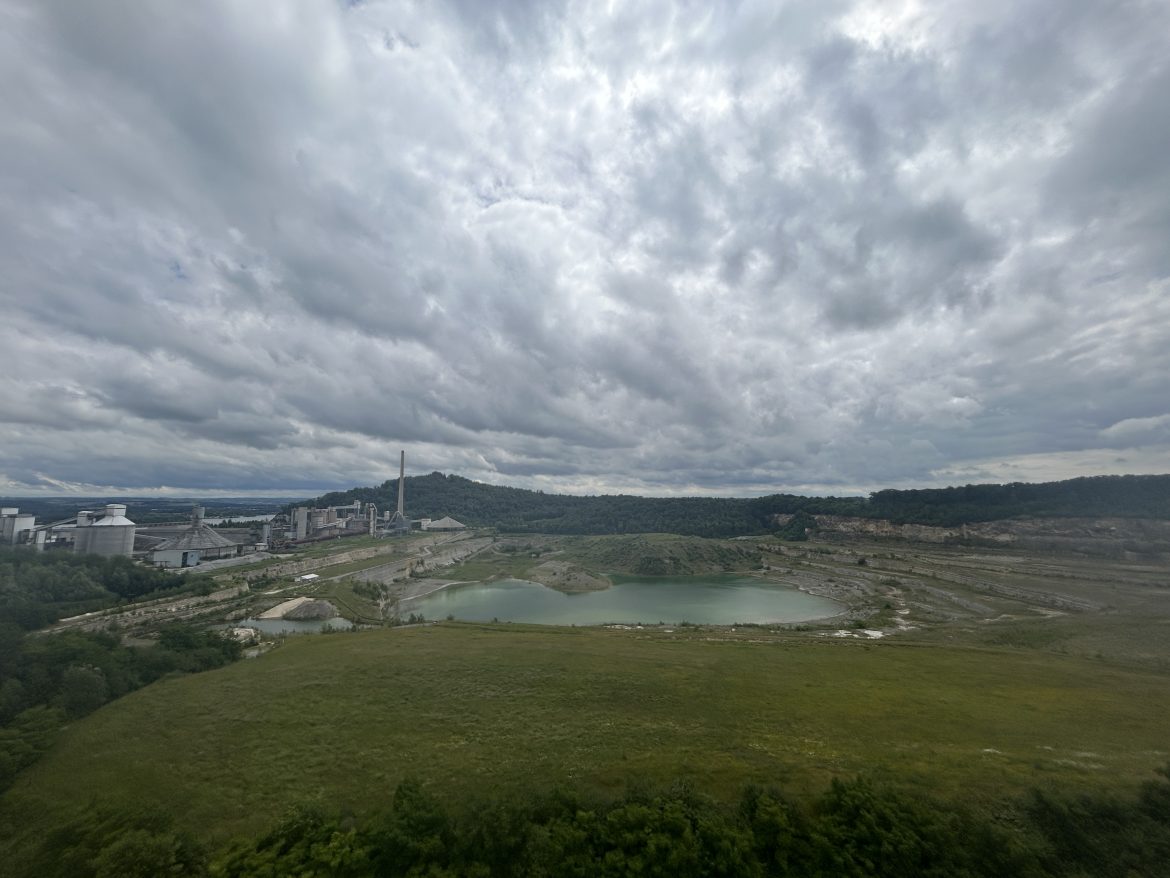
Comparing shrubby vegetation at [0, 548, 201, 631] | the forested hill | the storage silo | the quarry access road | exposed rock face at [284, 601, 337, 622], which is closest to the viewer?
shrubby vegetation at [0, 548, 201, 631]

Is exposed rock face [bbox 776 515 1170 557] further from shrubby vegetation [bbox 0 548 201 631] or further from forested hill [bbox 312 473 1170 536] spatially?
shrubby vegetation [bbox 0 548 201 631]

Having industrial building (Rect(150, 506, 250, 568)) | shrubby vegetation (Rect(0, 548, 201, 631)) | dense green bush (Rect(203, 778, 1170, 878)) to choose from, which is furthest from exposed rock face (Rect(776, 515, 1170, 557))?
industrial building (Rect(150, 506, 250, 568))

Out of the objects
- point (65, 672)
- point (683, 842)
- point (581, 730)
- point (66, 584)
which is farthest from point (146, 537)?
point (683, 842)

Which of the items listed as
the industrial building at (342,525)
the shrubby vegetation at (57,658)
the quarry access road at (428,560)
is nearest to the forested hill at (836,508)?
the industrial building at (342,525)

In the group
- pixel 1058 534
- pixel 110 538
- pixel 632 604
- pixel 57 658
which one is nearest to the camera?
pixel 57 658

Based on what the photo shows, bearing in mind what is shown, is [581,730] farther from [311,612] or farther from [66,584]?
[66,584]

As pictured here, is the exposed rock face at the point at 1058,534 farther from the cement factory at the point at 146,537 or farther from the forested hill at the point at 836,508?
the cement factory at the point at 146,537

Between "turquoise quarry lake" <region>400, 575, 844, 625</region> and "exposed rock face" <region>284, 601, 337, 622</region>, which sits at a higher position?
"exposed rock face" <region>284, 601, 337, 622</region>
